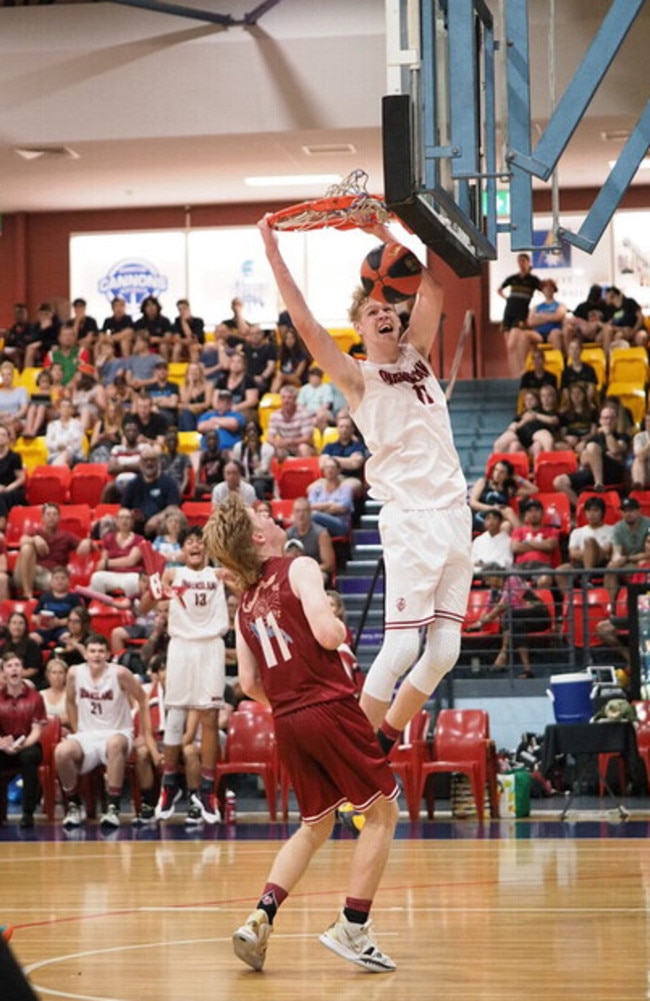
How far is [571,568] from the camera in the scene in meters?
14.8

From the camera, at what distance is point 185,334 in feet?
72.8

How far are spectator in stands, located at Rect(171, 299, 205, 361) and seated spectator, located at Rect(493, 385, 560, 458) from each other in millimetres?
5349

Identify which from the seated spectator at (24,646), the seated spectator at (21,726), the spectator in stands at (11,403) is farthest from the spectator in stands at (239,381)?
the seated spectator at (21,726)

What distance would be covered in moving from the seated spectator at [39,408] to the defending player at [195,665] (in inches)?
283

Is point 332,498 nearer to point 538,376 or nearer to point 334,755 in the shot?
point 538,376

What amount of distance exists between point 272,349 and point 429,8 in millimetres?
14311

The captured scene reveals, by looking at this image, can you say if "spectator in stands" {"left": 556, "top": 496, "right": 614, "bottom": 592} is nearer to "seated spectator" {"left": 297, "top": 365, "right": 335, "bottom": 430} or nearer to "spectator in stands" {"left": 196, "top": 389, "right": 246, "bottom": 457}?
"seated spectator" {"left": 297, "top": 365, "right": 335, "bottom": 430}

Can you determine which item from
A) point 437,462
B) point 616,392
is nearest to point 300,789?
point 437,462

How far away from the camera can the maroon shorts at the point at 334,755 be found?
5.72 metres

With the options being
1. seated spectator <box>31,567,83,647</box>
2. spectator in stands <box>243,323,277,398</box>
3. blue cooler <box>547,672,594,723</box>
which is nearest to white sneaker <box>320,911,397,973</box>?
blue cooler <box>547,672,594,723</box>

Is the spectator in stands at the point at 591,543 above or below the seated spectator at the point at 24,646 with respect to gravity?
above

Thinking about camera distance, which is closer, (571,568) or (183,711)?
(183,711)

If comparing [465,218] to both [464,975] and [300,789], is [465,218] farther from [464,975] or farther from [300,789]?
[464,975]

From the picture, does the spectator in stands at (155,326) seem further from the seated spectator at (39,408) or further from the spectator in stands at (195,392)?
the spectator in stands at (195,392)
